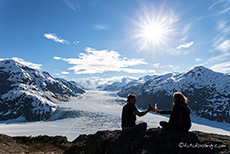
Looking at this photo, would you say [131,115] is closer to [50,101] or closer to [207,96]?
[50,101]

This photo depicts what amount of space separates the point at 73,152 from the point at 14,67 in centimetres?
24823

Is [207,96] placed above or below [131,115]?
above

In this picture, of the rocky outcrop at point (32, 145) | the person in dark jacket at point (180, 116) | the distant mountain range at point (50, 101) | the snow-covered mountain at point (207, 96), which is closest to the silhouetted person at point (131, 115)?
the person in dark jacket at point (180, 116)

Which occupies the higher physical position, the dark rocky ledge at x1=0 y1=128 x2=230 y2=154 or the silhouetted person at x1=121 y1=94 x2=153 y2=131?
the silhouetted person at x1=121 y1=94 x2=153 y2=131

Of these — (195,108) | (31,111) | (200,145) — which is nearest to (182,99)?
(200,145)

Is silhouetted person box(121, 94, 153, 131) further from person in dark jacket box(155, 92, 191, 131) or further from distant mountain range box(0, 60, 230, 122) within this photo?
distant mountain range box(0, 60, 230, 122)

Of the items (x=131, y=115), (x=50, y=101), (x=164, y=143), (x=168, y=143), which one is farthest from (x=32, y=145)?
(x=50, y=101)

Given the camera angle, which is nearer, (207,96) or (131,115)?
(131,115)

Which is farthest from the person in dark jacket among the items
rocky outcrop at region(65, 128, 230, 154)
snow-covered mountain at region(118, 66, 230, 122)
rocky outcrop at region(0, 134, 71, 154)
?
snow-covered mountain at region(118, 66, 230, 122)

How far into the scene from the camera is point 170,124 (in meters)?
6.52

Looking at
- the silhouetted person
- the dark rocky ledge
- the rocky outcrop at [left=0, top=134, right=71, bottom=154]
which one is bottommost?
the rocky outcrop at [left=0, top=134, right=71, bottom=154]

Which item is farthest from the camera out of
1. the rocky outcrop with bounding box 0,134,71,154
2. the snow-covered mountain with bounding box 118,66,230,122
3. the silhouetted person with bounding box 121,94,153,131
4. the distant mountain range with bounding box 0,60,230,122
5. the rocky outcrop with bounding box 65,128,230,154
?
the snow-covered mountain with bounding box 118,66,230,122

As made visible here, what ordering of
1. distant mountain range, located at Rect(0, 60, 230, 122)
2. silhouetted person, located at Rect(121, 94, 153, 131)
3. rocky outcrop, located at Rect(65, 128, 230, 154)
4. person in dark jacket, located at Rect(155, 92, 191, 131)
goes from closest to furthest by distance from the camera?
1. rocky outcrop, located at Rect(65, 128, 230, 154)
2. person in dark jacket, located at Rect(155, 92, 191, 131)
3. silhouetted person, located at Rect(121, 94, 153, 131)
4. distant mountain range, located at Rect(0, 60, 230, 122)

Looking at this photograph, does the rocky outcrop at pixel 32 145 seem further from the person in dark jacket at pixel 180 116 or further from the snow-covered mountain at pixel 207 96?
the snow-covered mountain at pixel 207 96
